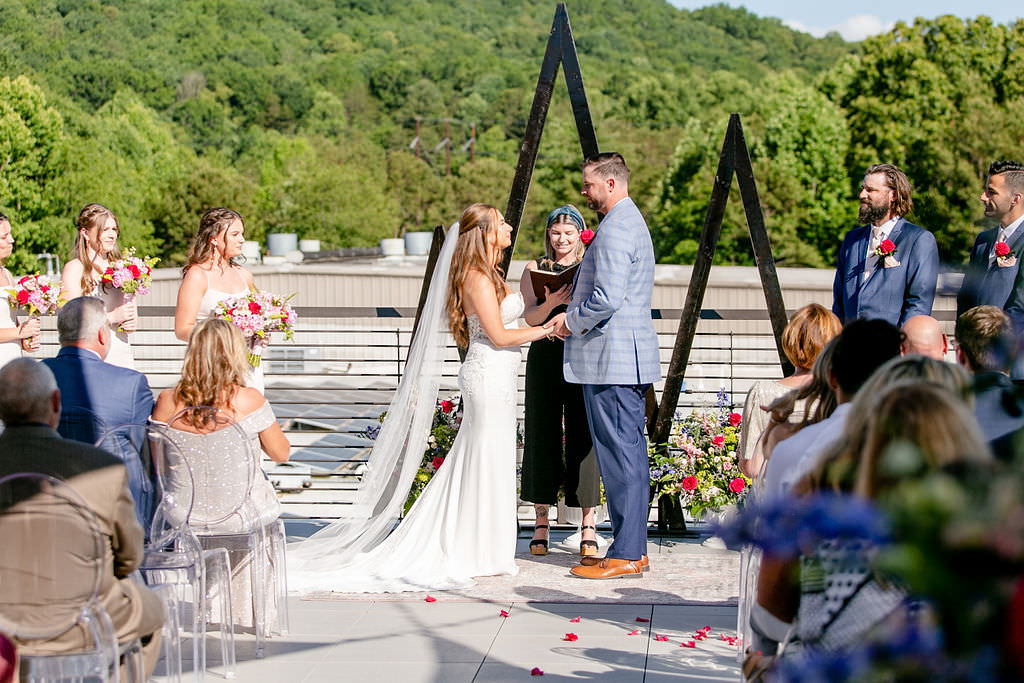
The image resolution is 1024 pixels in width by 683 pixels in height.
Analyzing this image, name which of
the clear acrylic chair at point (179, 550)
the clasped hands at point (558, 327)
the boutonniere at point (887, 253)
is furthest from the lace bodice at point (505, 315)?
the clear acrylic chair at point (179, 550)

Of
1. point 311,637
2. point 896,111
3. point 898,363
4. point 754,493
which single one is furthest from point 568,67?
point 896,111

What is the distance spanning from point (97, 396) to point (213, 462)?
52 centimetres

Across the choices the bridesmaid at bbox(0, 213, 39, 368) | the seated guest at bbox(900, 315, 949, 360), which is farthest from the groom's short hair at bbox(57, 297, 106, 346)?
the seated guest at bbox(900, 315, 949, 360)

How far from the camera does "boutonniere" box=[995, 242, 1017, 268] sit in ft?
19.1

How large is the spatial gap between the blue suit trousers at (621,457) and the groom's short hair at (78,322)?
2.58 m

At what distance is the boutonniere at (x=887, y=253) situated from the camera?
18.8 feet

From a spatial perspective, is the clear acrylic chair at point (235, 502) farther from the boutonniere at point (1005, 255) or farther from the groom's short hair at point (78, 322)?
the boutonniere at point (1005, 255)

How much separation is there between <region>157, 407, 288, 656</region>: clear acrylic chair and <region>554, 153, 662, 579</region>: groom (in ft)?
5.79

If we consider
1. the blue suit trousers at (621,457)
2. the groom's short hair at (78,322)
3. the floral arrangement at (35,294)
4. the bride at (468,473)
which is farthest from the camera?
A: the floral arrangement at (35,294)

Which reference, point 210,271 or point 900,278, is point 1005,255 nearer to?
point 900,278

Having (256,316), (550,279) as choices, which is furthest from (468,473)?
(256,316)

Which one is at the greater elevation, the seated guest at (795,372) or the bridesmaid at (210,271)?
the bridesmaid at (210,271)

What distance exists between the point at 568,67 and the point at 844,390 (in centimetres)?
414

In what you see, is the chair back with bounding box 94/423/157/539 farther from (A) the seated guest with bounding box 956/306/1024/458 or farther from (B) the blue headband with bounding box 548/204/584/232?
(A) the seated guest with bounding box 956/306/1024/458
